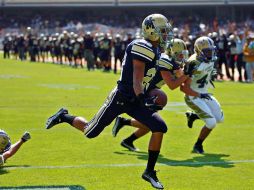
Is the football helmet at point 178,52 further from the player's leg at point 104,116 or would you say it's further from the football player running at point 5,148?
the football player running at point 5,148

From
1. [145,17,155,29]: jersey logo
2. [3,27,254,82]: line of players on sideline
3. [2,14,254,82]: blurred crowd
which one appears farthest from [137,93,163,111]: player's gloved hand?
[2,14,254,82]: blurred crowd

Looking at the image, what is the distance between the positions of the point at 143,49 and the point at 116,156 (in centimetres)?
213

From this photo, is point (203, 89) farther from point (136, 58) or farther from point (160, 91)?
point (136, 58)

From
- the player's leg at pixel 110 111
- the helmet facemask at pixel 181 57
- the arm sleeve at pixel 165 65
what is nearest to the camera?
the player's leg at pixel 110 111

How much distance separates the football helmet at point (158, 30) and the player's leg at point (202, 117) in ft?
7.22

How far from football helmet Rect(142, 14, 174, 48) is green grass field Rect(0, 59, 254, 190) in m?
1.41

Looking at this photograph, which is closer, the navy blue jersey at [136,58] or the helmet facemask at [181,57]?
the navy blue jersey at [136,58]

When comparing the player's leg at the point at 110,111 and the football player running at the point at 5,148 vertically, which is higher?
the player's leg at the point at 110,111

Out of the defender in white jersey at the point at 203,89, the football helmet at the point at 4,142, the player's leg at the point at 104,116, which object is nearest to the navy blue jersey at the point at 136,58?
the player's leg at the point at 104,116

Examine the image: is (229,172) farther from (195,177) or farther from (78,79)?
(78,79)

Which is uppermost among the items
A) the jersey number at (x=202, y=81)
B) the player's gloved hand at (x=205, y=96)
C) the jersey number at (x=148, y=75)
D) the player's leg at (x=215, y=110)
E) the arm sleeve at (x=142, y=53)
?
the arm sleeve at (x=142, y=53)

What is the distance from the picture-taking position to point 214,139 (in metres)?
9.29

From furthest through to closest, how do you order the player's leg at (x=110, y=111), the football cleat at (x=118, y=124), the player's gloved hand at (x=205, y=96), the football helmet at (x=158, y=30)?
the player's gloved hand at (x=205, y=96) → the football cleat at (x=118, y=124) → the player's leg at (x=110, y=111) → the football helmet at (x=158, y=30)

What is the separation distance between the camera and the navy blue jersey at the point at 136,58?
606 centimetres
